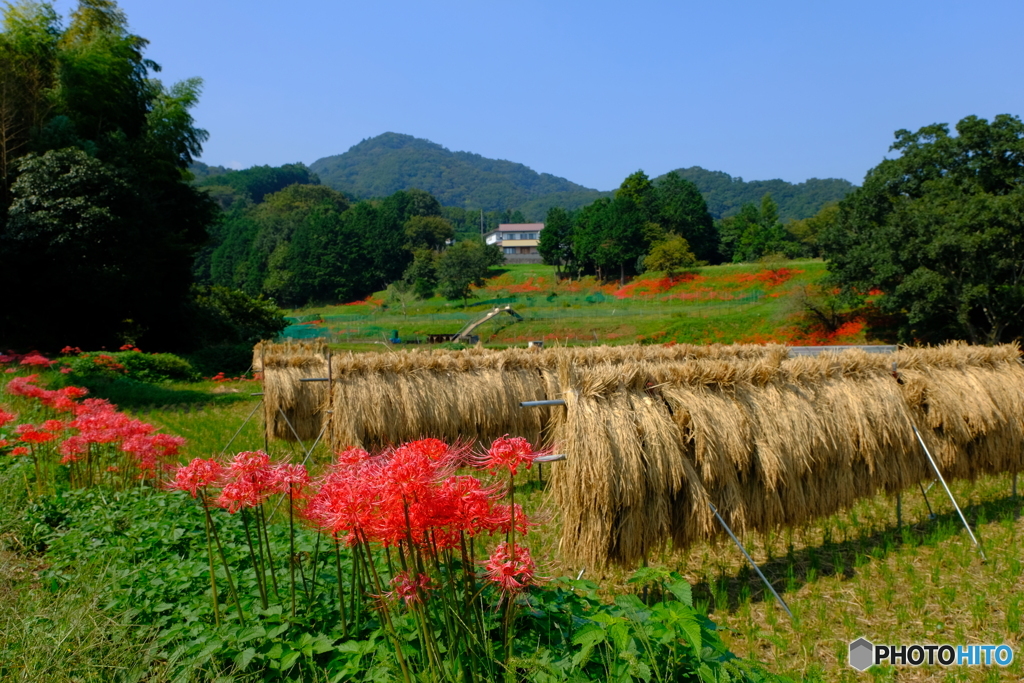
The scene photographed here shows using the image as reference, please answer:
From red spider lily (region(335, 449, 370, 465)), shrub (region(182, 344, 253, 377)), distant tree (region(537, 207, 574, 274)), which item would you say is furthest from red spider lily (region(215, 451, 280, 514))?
distant tree (region(537, 207, 574, 274))

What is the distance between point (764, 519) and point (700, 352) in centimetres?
623

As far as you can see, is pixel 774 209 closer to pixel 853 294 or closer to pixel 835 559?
pixel 853 294

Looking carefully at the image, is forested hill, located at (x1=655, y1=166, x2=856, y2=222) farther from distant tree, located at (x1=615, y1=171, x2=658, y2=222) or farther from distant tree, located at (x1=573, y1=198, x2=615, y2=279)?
distant tree, located at (x1=573, y1=198, x2=615, y2=279)

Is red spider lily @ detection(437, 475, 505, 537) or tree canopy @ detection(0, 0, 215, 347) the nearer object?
red spider lily @ detection(437, 475, 505, 537)

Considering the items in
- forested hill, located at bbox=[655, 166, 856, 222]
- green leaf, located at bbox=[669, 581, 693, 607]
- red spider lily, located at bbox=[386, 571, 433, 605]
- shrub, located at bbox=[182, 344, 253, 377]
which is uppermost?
forested hill, located at bbox=[655, 166, 856, 222]

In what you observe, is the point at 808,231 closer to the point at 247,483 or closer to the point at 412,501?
the point at 247,483

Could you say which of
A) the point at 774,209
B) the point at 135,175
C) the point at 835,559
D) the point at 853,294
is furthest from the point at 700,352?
the point at 774,209

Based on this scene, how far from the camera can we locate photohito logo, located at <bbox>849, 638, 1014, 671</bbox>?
447cm

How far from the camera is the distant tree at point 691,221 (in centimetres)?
6956

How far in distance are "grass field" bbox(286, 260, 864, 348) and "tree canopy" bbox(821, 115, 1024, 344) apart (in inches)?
198

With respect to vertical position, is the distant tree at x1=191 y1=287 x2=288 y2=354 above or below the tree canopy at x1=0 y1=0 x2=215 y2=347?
below

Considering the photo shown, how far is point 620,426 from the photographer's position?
5.19 metres

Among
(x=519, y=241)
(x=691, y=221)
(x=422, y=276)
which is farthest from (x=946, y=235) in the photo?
(x=519, y=241)

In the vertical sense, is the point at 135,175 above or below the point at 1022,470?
above
